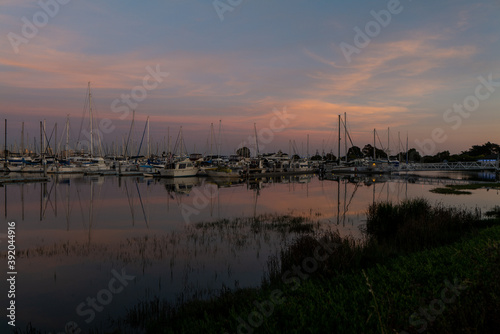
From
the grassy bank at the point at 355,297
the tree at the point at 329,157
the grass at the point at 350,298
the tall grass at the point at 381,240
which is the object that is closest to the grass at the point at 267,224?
the tall grass at the point at 381,240

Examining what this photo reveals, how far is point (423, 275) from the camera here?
31.4 feet

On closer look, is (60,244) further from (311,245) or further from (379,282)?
(379,282)

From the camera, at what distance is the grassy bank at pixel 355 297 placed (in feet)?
21.9

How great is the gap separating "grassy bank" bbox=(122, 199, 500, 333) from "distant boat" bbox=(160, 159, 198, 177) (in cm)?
6028

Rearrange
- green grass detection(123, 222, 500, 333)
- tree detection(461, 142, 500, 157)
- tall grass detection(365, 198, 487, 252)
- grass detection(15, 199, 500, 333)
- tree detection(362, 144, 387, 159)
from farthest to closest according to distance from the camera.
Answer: tree detection(362, 144, 387, 159), tree detection(461, 142, 500, 157), tall grass detection(365, 198, 487, 252), grass detection(15, 199, 500, 333), green grass detection(123, 222, 500, 333)

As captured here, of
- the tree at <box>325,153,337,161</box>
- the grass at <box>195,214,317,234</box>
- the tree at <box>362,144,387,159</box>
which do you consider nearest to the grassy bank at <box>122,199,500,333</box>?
the grass at <box>195,214,317,234</box>

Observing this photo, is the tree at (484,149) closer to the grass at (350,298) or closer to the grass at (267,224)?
the grass at (267,224)

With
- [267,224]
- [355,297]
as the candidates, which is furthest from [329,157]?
[355,297]

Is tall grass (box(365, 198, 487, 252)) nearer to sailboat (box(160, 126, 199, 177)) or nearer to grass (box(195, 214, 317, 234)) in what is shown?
grass (box(195, 214, 317, 234))

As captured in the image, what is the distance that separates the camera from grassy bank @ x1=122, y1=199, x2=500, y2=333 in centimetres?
668

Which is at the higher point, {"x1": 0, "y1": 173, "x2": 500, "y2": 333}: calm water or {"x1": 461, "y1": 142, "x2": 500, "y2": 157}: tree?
{"x1": 461, "y1": 142, "x2": 500, "y2": 157}: tree

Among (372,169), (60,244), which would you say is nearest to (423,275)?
(60,244)

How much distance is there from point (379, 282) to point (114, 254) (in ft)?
38.5

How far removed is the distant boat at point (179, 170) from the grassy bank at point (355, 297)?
60.3 meters
